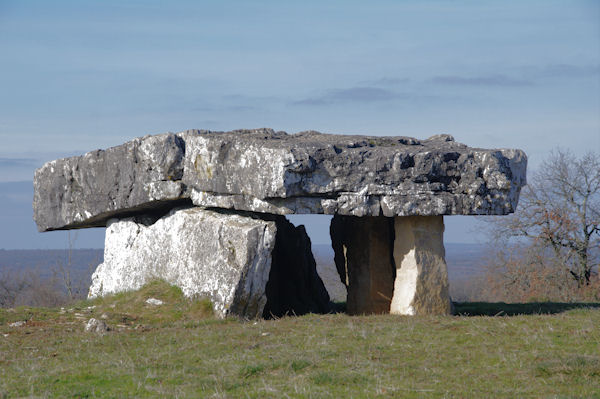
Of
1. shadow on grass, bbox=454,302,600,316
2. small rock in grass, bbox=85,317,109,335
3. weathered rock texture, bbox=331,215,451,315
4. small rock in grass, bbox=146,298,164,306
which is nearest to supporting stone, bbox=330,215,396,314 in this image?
weathered rock texture, bbox=331,215,451,315

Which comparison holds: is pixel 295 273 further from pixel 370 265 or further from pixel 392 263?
pixel 392 263

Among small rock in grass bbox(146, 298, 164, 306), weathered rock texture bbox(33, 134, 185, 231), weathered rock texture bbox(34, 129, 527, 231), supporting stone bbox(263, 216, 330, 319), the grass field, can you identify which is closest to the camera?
the grass field

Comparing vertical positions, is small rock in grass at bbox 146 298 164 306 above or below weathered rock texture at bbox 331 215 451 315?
below

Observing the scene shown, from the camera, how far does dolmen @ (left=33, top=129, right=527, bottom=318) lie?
1240 centimetres

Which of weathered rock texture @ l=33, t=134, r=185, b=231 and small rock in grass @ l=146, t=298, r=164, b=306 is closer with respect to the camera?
small rock in grass @ l=146, t=298, r=164, b=306

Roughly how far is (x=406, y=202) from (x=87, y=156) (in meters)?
7.05

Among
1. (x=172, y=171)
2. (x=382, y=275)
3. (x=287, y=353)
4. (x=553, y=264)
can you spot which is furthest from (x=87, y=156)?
(x=553, y=264)

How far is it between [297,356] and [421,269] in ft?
14.5

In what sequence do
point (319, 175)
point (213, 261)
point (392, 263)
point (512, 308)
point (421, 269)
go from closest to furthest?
point (319, 175) < point (213, 261) < point (421, 269) < point (512, 308) < point (392, 263)

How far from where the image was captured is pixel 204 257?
13.0 metres

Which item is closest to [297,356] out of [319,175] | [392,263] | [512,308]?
[319,175]

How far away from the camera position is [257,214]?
13242 mm

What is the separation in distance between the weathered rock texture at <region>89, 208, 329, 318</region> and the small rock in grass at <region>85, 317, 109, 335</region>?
1.86 m

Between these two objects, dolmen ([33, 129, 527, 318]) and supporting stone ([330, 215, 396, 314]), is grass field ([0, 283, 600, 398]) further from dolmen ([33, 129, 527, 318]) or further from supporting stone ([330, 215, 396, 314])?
supporting stone ([330, 215, 396, 314])
